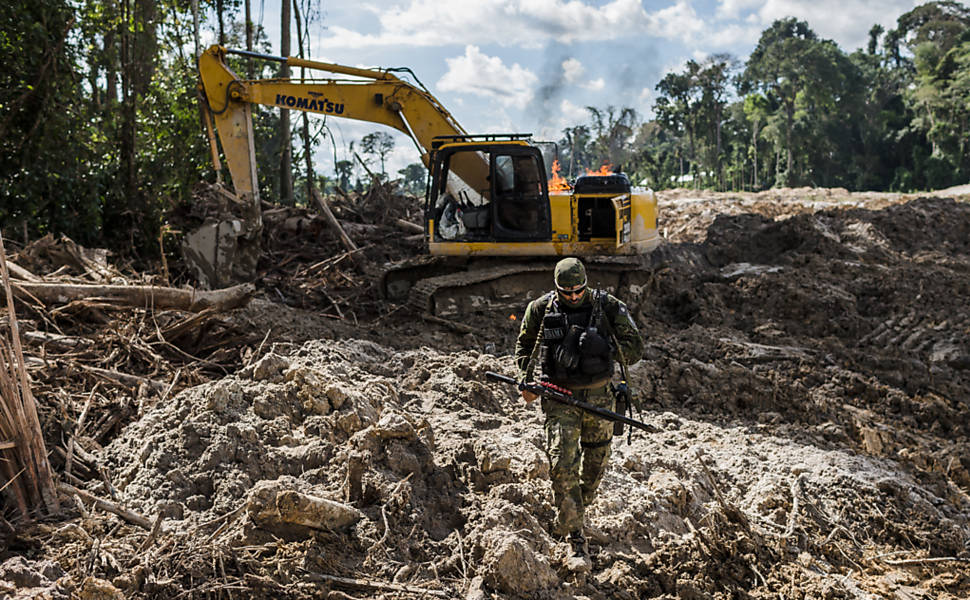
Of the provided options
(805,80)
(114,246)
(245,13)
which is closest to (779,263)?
(114,246)

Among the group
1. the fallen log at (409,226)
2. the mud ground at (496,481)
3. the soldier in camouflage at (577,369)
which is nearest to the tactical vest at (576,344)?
the soldier in camouflage at (577,369)

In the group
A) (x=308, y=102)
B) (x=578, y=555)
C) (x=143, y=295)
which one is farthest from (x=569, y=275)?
(x=308, y=102)

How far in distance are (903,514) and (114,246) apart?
10.6 metres

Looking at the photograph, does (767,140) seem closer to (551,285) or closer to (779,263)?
(779,263)

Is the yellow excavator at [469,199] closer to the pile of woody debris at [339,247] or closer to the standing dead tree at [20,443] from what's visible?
the pile of woody debris at [339,247]

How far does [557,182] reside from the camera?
31.4 feet

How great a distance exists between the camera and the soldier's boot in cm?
429

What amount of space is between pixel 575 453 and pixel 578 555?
0.60m

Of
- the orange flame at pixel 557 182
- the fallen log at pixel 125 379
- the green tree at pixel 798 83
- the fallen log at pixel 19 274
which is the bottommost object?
the fallen log at pixel 125 379

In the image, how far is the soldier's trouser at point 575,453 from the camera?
4.56m

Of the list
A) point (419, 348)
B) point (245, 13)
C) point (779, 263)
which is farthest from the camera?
point (245, 13)

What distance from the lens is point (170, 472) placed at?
4.55 metres

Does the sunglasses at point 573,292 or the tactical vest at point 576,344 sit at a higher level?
the sunglasses at point 573,292

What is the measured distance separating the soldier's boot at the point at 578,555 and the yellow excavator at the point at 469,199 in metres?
4.91
